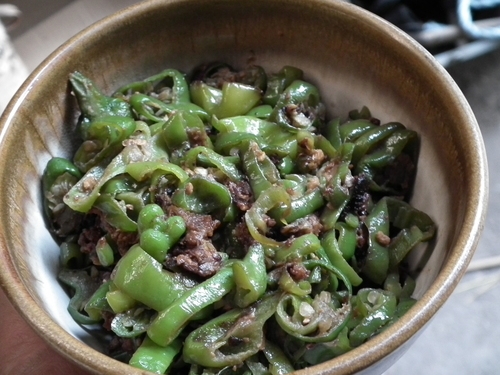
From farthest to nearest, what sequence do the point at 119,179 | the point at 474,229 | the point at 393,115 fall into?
the point at 393,115 → the point at 119,179 → the point at 474,229

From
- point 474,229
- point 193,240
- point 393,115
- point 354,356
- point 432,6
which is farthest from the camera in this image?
point 432,6

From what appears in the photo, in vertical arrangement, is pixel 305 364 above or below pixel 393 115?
below

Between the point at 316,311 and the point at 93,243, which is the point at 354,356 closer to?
the point at 316,311

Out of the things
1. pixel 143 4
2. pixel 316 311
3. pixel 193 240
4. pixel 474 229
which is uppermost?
pixel 143 4

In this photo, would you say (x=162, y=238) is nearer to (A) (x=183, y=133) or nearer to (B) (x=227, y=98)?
(A) (x=183, y=133)

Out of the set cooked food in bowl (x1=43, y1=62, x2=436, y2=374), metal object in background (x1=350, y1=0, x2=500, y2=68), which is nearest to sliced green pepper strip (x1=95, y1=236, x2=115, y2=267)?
cooked food in bowl (x1=43, y1=62, x2=436, y2=374)

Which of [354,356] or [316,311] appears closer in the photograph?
[354,356]

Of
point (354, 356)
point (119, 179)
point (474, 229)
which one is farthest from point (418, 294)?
point (119, 179)

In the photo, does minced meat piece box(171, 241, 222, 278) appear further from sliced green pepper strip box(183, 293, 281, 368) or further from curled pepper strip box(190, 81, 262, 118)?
curled pepper strip box(190, 81, 262, 118)
